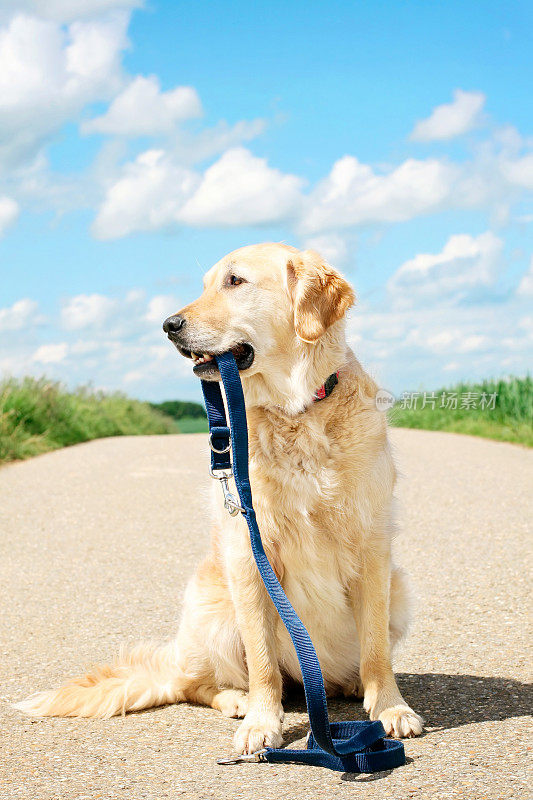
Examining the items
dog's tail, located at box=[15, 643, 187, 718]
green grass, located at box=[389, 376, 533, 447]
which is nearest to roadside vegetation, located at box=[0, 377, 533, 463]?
green grass, located at box=[389, 376, 533, 447]

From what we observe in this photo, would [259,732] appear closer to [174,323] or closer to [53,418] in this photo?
[174,323]

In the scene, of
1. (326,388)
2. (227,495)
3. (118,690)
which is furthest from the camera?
(118,690)

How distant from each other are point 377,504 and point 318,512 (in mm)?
276

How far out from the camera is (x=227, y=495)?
10.6 ft

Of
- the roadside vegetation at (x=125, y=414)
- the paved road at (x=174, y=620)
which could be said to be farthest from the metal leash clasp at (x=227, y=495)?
the roadside vegetation at (x=125, y=414)

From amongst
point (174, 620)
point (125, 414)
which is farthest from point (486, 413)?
point (174, 620)

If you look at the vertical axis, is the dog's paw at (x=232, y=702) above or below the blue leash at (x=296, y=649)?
below

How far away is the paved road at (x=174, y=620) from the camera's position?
2.99 metres

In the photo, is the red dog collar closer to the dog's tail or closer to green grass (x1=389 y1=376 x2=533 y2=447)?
the dog's tail

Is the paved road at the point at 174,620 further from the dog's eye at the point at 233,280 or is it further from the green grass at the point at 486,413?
the green grass at the point at 486,413

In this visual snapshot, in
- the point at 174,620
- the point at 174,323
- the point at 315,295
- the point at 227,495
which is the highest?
the point at 315,295

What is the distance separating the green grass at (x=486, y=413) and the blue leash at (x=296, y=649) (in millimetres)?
12030

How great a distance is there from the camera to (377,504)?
3420 millimetres

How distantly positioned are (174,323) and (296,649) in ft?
4.67
